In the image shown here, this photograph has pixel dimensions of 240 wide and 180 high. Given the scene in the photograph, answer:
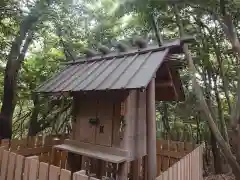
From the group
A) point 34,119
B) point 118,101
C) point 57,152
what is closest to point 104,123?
point 118,101

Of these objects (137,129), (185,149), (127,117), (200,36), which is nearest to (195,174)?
(185,149)

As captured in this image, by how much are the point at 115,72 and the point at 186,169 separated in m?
2.47

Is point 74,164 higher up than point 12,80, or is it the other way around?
point 12,80

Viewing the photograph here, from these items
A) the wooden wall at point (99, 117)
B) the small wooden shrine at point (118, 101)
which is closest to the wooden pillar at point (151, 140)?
the small wooden shrine at point (118, 101)

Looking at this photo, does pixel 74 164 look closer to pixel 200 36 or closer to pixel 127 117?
pixel 127 117

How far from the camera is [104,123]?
454cm

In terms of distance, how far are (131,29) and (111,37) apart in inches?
39.7

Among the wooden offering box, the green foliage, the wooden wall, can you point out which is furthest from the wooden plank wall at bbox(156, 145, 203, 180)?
the green foliage

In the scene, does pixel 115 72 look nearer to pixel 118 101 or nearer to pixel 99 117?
pixel 118 101

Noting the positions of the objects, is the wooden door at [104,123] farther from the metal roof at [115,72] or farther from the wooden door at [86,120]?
the metal roof at [115,72]

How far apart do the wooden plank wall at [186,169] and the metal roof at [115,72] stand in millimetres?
1474

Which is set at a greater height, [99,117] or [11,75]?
[11,75]

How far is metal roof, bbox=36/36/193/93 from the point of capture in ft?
12.6

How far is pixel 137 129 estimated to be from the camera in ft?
14.8
